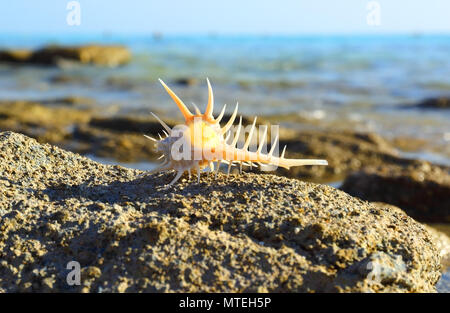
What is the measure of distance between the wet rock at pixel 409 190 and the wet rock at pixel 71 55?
21894mm

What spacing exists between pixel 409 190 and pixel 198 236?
3.52m

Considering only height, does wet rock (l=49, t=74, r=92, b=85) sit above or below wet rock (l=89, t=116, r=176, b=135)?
above

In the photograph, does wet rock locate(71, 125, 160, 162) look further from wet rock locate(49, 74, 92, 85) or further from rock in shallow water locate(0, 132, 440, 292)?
wet rock locate(49, 74, 92, 85)

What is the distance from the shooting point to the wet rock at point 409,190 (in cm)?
475

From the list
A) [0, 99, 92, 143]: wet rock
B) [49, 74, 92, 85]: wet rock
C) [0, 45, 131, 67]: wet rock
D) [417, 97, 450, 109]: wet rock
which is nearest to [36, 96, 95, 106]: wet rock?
[0, 99, 92, 143]: wet rock

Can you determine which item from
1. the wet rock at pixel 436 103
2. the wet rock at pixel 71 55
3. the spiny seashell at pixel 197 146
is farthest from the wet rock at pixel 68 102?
the wet rock at pixel 71 55

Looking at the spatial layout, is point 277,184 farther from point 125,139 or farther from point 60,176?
point 125,139

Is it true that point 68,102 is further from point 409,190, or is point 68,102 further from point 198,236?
point 198,236

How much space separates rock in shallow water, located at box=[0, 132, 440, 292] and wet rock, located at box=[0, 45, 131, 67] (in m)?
23.7

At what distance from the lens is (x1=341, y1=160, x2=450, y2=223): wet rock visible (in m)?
4.75

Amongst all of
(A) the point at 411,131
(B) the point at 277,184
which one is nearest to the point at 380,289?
(B) the point at 277,184

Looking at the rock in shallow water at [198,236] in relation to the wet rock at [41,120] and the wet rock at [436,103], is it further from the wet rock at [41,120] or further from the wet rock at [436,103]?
the wet rock at [436,103]

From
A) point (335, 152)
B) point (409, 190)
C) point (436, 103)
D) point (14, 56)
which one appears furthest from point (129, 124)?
point (14, 56)

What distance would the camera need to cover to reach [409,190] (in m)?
4.87
